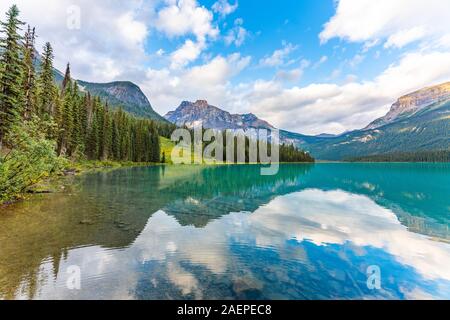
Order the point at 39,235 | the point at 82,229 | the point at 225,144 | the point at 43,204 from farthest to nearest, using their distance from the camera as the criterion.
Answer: the point at 225,144 → the point at 43,204 → the point at 82,229 → the point at 39,235

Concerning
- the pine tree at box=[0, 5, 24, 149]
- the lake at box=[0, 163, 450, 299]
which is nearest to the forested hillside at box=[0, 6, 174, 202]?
the pine tree at box=[0, 5, 24, 149]

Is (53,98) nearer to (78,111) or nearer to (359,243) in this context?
(78,111)

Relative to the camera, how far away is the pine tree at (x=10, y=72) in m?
37.0

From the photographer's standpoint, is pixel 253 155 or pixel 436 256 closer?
pixel 436 256

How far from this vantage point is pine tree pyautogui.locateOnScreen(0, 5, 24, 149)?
3697cm

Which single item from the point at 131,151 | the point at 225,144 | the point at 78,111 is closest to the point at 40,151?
the point at 78,111

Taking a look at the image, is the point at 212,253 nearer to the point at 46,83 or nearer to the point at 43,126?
the point at 43,126

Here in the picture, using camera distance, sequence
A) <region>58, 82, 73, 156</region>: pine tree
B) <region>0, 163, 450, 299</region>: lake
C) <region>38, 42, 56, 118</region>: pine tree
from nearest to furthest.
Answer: <region>0, 163, 450, 299</region>: lake, <region>38, 42, 56, 118</region>: pine tree, <region>58, 82, 73, 156</region>: pine tree

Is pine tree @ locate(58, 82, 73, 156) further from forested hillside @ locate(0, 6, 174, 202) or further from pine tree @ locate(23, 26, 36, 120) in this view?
pine tree @ locate(23, 26, 36, 120)

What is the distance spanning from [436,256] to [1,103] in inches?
2076

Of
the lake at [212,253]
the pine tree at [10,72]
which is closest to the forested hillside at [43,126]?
the pine tree at [10,72]

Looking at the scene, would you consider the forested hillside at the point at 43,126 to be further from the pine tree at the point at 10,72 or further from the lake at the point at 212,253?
the lake at the point at 212,253

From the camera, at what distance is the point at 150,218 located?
22.3m
